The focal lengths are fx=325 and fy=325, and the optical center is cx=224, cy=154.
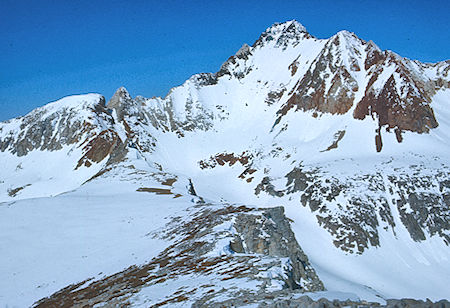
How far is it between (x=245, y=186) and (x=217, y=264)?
7519 cm

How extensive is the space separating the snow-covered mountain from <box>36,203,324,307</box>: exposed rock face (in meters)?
0.14

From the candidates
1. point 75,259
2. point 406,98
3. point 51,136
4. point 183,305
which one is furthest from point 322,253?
point 51,136

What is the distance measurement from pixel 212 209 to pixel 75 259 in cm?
1161

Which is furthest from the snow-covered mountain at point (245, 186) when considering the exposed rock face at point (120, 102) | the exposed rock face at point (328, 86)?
the exposed rock face at point (120, 102)

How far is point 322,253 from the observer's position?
5122 centimetres

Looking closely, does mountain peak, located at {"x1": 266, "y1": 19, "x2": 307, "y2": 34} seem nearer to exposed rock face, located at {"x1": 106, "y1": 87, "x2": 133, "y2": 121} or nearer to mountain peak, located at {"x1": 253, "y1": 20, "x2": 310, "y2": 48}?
mountain peak, located at {"x1": 253, "y1": 20, "x2": 310, "y2": 48}

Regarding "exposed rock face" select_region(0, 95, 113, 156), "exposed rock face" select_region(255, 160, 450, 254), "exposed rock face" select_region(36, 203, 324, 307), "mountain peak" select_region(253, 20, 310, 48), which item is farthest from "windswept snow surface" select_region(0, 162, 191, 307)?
"mountain peak" select_region(253, 20, 310, 48)

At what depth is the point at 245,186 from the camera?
9131 centimetres

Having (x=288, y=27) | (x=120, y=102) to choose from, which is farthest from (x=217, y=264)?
(x=288, y=27)

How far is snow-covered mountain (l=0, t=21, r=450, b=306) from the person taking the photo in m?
19.4

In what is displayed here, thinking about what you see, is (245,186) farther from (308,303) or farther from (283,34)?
(283,34)

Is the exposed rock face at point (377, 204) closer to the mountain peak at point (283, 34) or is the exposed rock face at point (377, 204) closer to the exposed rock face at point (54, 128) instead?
the exposed rock face at point (54, 128)

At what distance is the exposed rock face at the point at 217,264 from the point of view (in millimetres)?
12766

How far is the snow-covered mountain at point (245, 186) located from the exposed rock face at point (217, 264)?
0.14 metres
